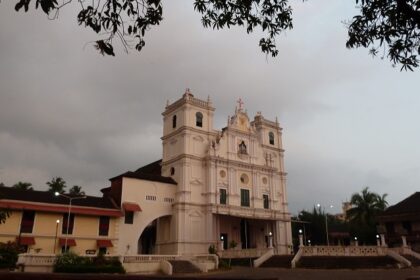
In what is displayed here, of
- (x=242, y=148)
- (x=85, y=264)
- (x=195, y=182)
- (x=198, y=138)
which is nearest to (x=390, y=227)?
(x=242, y=148)

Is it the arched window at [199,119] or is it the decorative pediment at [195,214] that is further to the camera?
the arched window at [199,119]

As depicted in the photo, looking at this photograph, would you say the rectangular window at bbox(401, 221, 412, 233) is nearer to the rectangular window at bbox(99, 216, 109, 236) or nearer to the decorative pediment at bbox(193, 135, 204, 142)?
the decorative pediment at bbox(193, 135, 204, 142)

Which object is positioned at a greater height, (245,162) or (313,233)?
(245,162)

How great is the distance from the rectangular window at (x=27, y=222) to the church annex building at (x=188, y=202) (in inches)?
2.9

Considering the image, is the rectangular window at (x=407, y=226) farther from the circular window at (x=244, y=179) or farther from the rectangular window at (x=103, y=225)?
the rectangular window at (x=103, y=225)

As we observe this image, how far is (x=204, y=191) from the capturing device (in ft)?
137

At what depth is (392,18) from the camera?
7.00 m

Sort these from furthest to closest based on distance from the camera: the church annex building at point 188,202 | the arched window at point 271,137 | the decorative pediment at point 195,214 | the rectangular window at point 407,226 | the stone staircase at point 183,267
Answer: the arched window at point 271,137 < the rectangular window at point 407,226 < the decorative pediment at point 195,214 < the church annex building at point 188,202 < the stone staircase at point 183,267

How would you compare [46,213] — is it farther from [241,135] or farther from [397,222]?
[397,222]

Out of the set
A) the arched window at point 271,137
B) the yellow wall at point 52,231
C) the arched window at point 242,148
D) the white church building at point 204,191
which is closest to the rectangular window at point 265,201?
the white church building at point 204,191

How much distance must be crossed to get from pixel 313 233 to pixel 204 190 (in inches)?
926

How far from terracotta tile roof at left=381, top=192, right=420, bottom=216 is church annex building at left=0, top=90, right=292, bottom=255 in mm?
11625

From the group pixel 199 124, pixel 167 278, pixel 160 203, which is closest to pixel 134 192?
pixel 160 203

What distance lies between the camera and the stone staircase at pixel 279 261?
3103cm
